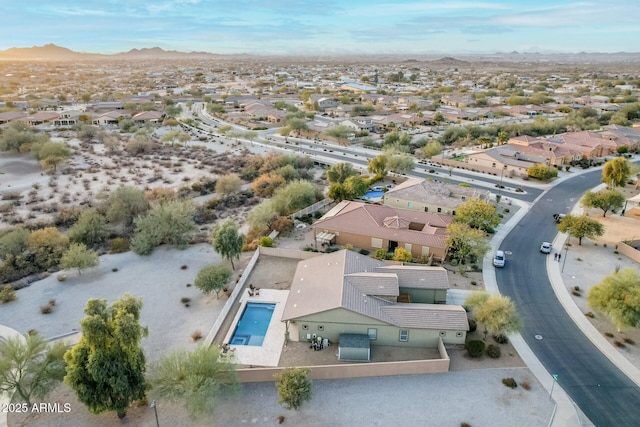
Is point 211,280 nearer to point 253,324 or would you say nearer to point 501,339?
point 253,324

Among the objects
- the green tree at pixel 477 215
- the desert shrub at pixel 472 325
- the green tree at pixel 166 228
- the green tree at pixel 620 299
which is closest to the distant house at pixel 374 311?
the desert shrub at pixel 472 325

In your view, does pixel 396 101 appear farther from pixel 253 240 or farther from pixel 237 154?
pixel 253 240

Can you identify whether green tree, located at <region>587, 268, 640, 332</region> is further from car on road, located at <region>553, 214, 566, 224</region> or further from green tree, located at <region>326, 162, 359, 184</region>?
green tree, located at <region>326, 162, 359, 184</region>

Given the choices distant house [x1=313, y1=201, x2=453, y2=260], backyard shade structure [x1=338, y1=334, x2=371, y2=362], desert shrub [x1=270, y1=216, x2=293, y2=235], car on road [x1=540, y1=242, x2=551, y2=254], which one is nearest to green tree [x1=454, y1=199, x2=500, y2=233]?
distant house [x1=313, y1=201, x2=453, y2=260]

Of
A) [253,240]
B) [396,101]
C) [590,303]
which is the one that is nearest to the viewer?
[590,303]

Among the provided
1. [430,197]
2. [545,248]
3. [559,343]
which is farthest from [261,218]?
[559,343]

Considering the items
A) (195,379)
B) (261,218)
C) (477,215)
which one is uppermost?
(477,215)

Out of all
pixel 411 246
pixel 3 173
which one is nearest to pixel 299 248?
pixel 411 246
